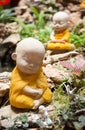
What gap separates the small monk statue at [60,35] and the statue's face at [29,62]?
5.80ft

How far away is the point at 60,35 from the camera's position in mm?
6035

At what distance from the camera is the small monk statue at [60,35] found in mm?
5857

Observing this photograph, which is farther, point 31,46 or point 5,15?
point 5,15

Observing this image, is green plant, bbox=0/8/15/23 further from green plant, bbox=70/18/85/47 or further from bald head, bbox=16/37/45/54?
bald head, bbox=16/37/45/54

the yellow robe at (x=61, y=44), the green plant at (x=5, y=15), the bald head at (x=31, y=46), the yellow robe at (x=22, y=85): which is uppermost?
the bald head at (x=31, y=46)

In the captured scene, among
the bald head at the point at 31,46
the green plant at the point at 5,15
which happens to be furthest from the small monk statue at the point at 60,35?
the green plant at the point at 5,15

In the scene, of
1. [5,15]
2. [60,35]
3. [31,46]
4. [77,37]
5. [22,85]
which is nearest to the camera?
[31,46]

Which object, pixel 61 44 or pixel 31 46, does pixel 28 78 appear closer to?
pixel 31 46

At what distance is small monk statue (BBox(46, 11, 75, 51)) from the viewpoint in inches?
231

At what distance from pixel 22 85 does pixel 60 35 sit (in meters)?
2.02

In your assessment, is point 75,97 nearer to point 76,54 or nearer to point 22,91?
point 22,91

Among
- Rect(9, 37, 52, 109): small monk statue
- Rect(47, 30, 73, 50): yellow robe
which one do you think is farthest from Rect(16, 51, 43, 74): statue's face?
Rect(47, 30, 73, 50): yellow robe

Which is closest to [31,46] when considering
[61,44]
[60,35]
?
[61,44]

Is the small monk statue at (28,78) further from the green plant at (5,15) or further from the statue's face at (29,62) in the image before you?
the green plant at (5,15)
